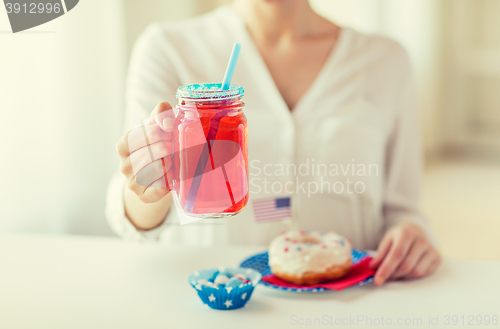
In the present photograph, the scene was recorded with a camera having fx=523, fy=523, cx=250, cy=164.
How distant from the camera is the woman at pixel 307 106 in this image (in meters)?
1.40

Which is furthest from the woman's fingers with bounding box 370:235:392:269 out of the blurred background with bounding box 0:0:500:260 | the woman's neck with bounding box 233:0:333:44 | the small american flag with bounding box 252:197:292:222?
the blurred background with bounding box 0:0:500:260

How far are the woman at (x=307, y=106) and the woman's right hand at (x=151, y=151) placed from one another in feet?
1.77

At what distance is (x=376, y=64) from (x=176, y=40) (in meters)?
0.57

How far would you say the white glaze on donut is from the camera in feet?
3.53

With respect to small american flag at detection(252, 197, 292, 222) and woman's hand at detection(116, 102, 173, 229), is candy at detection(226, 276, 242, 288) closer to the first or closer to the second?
woman's hand at detection(116, 102, 173, 229)

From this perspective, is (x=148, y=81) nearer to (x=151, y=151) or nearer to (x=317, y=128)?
(x=317, y=128)

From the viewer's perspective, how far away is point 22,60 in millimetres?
1783

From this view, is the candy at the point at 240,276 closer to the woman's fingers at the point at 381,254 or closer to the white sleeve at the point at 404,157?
the woman's fingers at the point at 381,254

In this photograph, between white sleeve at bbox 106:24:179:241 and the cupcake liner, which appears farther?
white sleeve at bbox 106:24:179:241

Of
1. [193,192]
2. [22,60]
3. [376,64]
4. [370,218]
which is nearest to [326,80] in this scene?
[376,64]

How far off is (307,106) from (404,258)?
0.49 meters

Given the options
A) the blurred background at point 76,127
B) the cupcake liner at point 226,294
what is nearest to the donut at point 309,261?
the cupcake liner at point 226,294

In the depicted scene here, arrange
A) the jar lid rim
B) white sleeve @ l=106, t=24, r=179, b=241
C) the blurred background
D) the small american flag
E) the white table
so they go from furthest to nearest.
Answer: the blurred background < the small american flag < white sleeve @ l=106, t=24, r=179, b=241 < the white table < the jar lid rim

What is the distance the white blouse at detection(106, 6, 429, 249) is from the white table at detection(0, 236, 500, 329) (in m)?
0.22
